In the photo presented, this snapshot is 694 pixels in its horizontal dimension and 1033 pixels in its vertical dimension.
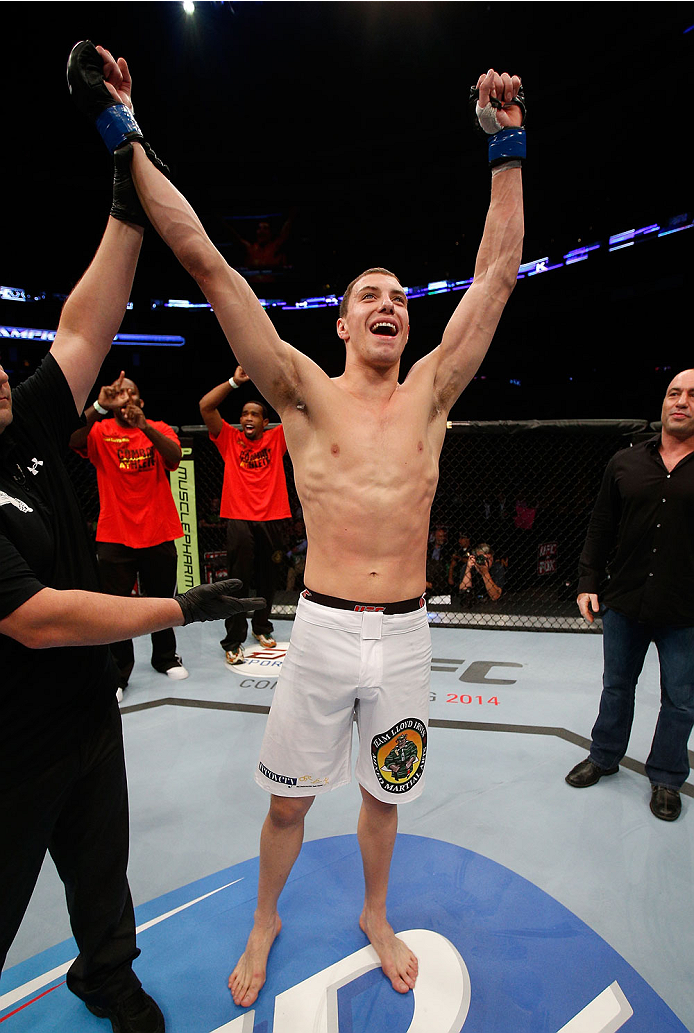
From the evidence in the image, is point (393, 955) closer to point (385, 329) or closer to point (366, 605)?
point (366, 605)

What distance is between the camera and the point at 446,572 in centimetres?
523

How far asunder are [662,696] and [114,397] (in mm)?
3030

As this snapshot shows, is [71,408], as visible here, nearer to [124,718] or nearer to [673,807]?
[124,718]

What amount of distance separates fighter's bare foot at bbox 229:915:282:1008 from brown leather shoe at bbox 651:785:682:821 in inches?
58.1

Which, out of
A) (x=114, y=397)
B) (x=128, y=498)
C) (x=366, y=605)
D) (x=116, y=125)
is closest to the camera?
(x=116, y=125)

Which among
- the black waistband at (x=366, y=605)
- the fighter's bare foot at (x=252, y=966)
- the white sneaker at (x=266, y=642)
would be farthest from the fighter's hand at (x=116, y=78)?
the white sneaker at (x=266, y=642)

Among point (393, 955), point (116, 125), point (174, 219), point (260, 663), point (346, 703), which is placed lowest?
point (260, 663)

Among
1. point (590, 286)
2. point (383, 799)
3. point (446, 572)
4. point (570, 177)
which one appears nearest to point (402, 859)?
point (383, 799)

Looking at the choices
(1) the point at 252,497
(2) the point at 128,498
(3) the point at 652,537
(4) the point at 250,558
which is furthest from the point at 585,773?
(2) the point at 128,498

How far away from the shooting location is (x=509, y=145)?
141 centimetres

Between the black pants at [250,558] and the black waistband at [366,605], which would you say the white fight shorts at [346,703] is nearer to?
the black waistband at [366,605]

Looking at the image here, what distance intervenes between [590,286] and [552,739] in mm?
8983

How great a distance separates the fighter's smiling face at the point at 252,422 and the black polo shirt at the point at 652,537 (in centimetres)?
238

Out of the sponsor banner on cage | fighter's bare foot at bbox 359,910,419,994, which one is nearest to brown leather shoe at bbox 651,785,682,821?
fighter's bare foot at bbox 359,910,419,994
